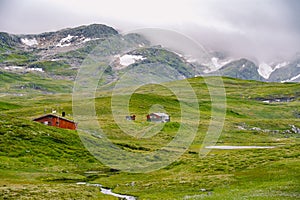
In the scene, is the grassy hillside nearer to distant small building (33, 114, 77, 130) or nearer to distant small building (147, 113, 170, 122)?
distant small building (33, 114, 77, 130)

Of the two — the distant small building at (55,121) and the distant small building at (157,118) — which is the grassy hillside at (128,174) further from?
the distant small building at (157,118)

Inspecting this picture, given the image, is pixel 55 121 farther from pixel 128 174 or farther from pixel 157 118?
pixel 128 174

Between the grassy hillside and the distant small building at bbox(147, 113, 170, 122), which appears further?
the distant small building at bbox(147, 113, 170, 122)

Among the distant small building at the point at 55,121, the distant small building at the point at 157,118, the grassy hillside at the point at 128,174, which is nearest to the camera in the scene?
the grassy hillside at the point at 128,174

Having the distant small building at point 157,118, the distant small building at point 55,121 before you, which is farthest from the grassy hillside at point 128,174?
the distant small building at point 157,118

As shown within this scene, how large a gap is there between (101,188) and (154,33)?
90.7 feet

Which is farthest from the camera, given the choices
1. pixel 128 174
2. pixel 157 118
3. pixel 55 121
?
pixel 157 118

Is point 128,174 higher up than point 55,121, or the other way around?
point 55,121

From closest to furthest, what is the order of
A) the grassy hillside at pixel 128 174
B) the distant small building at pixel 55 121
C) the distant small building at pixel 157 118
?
the grassy hillside at pixel 128 174 → the distant small building at pixel 55 121 → the distant small building at pixel 157 118

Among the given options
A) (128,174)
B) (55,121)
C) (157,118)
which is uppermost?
(157,118)

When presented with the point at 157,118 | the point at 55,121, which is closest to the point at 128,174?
the point at 55,121

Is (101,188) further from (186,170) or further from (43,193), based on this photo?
(186,170)

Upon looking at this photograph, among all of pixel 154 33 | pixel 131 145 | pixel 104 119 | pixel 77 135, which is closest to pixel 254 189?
pixel 154 33

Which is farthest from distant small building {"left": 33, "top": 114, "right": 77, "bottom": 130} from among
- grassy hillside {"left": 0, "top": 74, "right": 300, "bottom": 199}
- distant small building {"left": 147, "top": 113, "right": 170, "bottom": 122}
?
distant small building {"left": 147, "top": 113, "right": 170, "bottom": 122}
